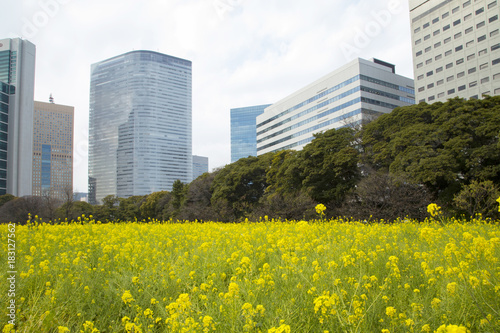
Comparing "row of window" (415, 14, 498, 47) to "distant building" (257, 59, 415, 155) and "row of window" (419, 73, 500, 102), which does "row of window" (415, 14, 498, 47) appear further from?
"row of window" (419, 73, 500, 102)

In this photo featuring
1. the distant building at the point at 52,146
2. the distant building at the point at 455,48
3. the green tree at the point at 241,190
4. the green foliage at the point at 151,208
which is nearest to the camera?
the green tree at the point at 241,190

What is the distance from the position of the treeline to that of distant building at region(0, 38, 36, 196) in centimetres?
4446

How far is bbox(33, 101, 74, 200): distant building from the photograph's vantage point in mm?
74312

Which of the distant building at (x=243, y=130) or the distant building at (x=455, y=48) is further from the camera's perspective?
the distant building at (x=243, y=130)

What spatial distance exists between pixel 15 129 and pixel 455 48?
75.7 metres

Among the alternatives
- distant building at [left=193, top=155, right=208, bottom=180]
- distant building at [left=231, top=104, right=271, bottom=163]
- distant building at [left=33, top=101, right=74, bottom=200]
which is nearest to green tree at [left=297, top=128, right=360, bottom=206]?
distant building at [left=33, top=101, right=74, bottom=200]

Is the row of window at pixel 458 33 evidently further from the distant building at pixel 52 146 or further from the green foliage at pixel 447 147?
the distant building at pixel 52 146

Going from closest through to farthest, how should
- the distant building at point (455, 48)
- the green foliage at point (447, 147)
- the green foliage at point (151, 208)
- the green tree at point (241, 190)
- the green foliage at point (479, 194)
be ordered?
the green foliage at point (479, 194)
the green foliage at point (447, 147)
the green tree at point (241, 190)
the green foliage at point (151, 208)
the distant building at point (455, 48)

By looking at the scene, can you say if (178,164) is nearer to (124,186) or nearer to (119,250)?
(124,186)

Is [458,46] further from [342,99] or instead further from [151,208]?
[151,208]

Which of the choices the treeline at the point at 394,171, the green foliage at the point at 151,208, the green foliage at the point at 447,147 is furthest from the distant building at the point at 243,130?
the green foliage at the point at 447,147

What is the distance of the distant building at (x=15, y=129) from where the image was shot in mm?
50438

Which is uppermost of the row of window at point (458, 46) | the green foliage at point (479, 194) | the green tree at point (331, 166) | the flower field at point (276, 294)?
the row of window at point (458, 46)

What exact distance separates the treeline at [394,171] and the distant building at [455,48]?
32.8 m
